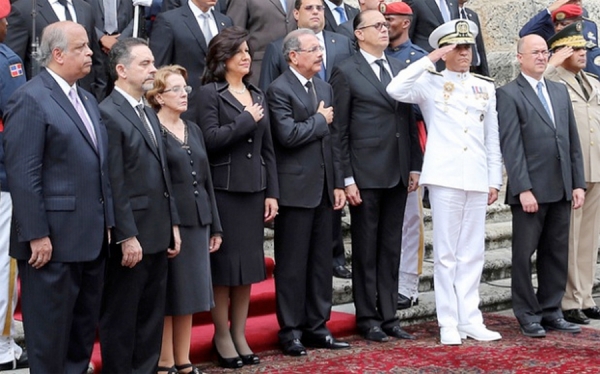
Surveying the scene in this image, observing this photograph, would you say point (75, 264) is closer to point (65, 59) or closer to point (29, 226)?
point (29, 226)

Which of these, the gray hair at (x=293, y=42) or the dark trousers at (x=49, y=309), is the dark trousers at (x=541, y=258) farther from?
the dark trousers at (x=49, y=309)

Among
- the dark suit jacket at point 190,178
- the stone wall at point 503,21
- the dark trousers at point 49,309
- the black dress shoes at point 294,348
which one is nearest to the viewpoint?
the dark trousers at point 49,309

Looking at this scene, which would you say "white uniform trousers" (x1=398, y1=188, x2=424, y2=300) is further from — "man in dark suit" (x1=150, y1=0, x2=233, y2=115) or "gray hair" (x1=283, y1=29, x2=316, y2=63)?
"man in dark suit" (x1=150, y1=0, x2=233, y2=115)

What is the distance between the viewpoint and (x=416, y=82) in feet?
24.7

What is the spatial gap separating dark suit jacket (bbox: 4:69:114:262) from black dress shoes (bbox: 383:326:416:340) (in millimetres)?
2615

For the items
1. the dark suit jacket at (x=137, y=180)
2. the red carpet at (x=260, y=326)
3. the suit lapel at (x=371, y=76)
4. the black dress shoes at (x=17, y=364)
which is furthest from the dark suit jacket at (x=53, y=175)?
the suit lapel at (x=371, y=76)

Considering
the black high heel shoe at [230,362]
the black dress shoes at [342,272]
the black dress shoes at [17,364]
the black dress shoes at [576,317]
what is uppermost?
the black dress shoes at [342,272]

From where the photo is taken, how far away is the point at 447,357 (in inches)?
283

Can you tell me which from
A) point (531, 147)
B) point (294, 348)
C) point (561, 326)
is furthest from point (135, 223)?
point (561, 326)

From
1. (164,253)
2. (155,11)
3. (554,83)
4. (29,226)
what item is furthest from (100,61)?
(554,83)

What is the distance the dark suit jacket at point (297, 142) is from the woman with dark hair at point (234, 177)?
0.66ft

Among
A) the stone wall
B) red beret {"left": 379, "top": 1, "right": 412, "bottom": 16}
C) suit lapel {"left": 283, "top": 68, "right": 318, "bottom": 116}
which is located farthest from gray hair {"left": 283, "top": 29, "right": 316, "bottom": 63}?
the stone wall

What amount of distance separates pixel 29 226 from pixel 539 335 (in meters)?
3.82

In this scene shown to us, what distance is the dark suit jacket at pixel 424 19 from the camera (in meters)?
9.37
